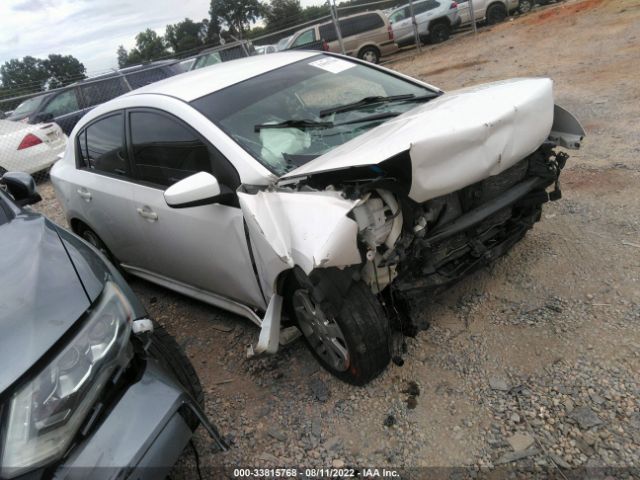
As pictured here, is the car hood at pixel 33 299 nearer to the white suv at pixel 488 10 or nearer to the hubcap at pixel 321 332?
the hubcap at pixel 321 332

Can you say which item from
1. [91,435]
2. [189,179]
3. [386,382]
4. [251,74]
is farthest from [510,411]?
[251,74]

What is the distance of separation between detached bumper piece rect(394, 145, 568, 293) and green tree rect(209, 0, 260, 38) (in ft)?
195

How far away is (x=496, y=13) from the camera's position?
16.9 metres

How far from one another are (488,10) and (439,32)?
1.78 meters

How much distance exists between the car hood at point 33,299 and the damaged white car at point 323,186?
2.31 ft

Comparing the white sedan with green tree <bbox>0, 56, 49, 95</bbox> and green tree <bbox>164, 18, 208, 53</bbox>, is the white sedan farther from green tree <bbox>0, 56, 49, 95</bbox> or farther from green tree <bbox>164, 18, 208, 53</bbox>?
green tree <bbox>164, 18, 208, 53</bbox>

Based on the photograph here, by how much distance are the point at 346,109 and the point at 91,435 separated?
7.70ft

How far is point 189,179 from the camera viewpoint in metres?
2.66

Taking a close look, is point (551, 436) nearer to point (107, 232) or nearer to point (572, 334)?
point (572, 334)

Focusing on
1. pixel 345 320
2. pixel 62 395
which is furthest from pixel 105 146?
pixel 62 395

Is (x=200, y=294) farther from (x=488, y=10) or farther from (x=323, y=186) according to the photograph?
(x=488, y=10)

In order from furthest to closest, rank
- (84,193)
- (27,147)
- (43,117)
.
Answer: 1. (43,117)
2. (27,147)
3. (84,193)

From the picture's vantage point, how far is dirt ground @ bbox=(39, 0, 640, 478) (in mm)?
2205

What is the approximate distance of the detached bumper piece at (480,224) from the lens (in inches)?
99.6
